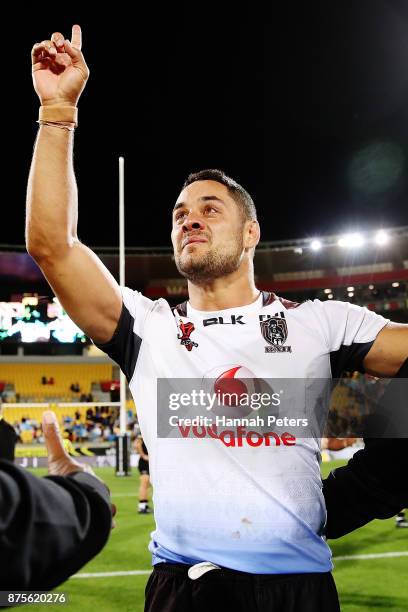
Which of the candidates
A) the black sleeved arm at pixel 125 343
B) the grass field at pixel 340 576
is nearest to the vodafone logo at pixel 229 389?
the black sleeved arm at pixel 125 343

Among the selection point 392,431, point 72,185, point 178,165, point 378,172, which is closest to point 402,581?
point 392,431

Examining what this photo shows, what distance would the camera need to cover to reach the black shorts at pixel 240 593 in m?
1.88

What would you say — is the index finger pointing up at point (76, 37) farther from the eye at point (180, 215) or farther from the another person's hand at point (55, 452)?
the another person's hand at point (55, 452)

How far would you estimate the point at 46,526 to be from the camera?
117 cm

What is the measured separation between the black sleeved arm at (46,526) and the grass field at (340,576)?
453 cm

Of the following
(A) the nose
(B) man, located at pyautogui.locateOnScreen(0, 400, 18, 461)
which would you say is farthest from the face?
(B) man, located at pyautogui.locateOnScreen(0, 400, 18, 461)

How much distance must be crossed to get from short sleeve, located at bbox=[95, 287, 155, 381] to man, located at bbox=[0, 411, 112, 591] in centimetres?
87

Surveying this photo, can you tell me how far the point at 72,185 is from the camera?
1.97 metres

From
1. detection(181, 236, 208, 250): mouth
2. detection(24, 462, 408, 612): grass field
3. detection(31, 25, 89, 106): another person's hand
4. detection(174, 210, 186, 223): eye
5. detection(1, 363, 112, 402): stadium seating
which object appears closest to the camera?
detection(31, 25, 89, 106): another person's hand

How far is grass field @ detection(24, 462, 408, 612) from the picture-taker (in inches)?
213

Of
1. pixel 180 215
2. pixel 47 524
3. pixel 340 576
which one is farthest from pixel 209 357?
pixel 340 576

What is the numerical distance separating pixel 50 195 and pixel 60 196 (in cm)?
3

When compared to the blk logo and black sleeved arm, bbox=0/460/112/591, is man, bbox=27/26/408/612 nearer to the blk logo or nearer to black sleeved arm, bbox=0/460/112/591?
the blk logo

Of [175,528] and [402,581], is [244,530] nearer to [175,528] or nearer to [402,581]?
[175,528]
